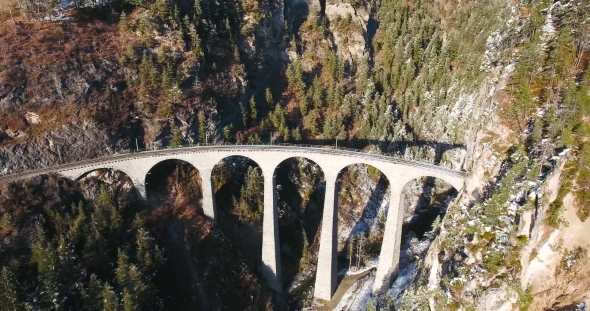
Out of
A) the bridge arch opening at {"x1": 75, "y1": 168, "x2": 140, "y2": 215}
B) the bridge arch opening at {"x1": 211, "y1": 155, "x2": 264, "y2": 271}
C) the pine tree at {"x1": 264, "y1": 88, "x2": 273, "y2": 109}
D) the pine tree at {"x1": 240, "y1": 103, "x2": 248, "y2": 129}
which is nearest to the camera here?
the bridge arch opening at {"x1": 75, "y1": 168, "x2": 140, "y2": 215}

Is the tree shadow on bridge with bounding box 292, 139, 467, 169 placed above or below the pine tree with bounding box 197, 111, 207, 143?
below

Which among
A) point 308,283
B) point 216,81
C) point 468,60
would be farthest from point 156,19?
point 468,60

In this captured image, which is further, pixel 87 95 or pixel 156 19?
pixel 156 19

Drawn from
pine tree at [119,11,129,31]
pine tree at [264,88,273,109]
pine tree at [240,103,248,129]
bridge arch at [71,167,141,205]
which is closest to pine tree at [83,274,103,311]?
bridge arch at [71,167,141,205]

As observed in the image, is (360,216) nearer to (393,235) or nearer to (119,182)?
(393,235)

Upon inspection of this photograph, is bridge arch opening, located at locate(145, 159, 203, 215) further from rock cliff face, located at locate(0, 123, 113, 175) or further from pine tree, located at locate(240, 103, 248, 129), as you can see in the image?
pine tree, located at locate(240, 103, 248, 129)

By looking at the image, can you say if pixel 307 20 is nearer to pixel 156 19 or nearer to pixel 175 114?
pixel 156 19

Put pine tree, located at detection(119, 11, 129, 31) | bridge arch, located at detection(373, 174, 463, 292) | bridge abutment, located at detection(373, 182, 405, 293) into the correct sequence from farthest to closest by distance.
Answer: pine tree, located at detection(119, 11, 129, 31)
bridge abutment, located at detection(373, 182, 405, 293)
bridge arch, located at detection(373, 174, 463, 292)
